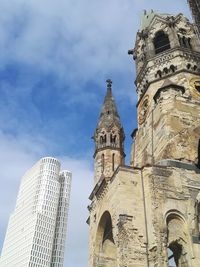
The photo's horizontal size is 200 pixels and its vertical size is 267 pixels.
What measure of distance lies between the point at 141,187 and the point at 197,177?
7.74 feet

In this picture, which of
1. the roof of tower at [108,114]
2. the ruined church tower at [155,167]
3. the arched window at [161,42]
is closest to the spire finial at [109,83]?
the ruined church tower at [155,167]

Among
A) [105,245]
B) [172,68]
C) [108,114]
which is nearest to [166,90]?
[172,68]

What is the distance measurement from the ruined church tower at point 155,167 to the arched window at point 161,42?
64mm

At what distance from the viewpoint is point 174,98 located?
17438 millimetres

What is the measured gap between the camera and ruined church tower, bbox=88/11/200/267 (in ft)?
41.1

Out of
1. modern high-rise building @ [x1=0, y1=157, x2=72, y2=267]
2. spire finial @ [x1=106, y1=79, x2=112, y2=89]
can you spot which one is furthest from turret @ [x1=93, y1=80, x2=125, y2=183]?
modern high-rise building @ [x1=0, y1=157, x2=72, y2=267]

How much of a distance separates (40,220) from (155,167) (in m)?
82.5

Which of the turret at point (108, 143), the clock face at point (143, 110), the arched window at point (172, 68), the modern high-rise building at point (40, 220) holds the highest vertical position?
the modern high-rise building at point (40, 220)

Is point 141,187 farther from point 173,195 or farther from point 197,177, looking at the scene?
point 197,177

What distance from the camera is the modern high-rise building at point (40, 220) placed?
86.6 metres

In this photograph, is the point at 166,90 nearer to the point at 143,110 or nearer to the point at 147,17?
the point at 143,110

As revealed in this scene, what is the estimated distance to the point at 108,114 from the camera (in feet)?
69.9

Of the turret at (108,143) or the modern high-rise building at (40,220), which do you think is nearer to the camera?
the turret at (108,143)

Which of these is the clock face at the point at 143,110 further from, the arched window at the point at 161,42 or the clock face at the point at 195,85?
the arched window at the point at 161,42
